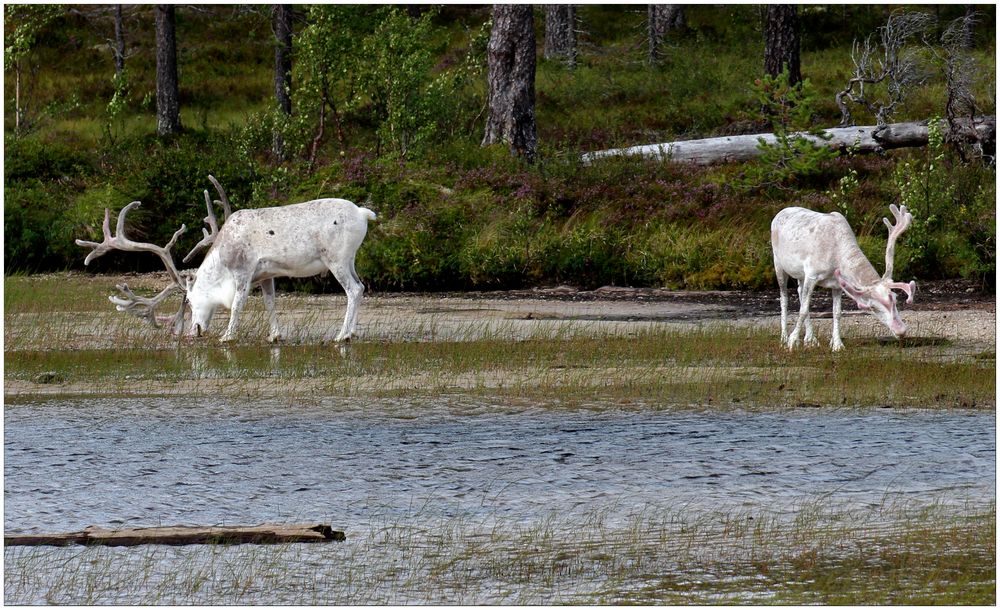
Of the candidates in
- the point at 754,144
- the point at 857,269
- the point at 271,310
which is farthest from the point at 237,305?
the point at 754,144

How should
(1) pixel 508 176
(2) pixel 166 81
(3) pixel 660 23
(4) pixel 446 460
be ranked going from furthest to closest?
1. (3) pixel 660 23
2. (2) pixel 166 81
3. (1) pixel 508 176
4. (4) pixel 446 460

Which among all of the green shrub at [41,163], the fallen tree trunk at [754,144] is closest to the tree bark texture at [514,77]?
the fallen tree trunk at [754,144]

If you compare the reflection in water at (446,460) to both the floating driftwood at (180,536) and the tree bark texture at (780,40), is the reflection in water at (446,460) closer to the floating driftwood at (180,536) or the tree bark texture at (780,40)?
the floating driftwood at (180,536)

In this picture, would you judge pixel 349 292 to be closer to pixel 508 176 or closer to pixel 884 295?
pixel 884 295

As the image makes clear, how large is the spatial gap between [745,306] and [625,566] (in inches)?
470

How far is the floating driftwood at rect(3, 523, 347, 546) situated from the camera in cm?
795

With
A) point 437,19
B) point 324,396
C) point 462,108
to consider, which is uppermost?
point 437,19

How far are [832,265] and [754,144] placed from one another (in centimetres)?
1243

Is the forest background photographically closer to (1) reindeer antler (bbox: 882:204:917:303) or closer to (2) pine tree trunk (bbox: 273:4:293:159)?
(2) pine tree trunk (bbox: 273:4:293:159)

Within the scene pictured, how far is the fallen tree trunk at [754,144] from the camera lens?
2578 cm

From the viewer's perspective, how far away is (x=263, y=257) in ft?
52.5

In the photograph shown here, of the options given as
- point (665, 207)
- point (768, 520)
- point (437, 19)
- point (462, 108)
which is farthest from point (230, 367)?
point (437, 19)

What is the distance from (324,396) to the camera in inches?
513

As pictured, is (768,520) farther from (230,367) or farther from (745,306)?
(745,306)
